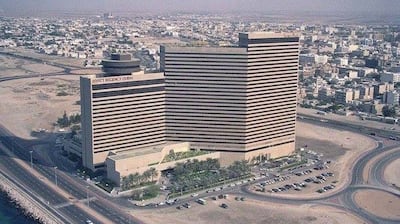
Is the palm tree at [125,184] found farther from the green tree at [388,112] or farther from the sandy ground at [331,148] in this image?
the green tree at [388,112]

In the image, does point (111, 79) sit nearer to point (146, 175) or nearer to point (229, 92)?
point (146, 175)

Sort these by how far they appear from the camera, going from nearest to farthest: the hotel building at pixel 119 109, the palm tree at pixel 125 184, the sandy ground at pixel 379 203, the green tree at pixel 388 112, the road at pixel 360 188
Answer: the sandy ground at pixel 379 203 < the road at pixel 360 188 < the palm tree at pixel 125 184 < the hotel building at pixel 119 109 < the green tree at pixel 388 112

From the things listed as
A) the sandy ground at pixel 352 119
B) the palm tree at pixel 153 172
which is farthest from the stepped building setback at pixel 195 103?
the sandy ground at pixel 352 119

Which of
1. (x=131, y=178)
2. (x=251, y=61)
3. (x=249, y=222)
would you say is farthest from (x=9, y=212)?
(x=251, y=61)

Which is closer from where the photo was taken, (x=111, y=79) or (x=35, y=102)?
(x=111, y=79)

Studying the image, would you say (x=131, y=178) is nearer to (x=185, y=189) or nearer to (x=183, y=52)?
(x=185, y=189)

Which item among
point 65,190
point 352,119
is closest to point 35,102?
point 65,190
